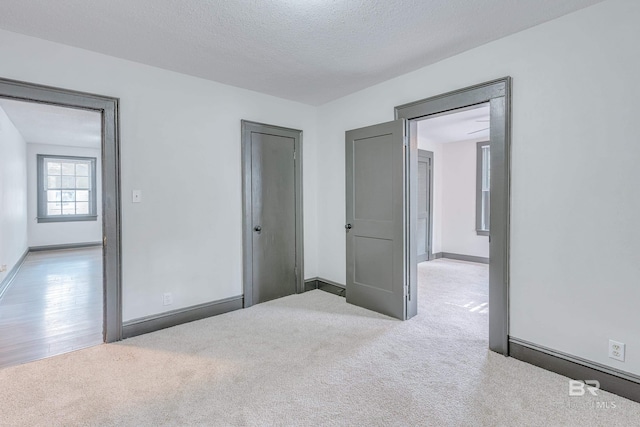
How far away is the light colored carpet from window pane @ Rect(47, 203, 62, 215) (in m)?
6.76

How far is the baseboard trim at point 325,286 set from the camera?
419 centimetres

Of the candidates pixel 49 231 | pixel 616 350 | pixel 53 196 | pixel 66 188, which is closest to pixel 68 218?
pixel 49 231

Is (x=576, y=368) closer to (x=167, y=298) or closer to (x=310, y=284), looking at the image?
(x=310, y=284)

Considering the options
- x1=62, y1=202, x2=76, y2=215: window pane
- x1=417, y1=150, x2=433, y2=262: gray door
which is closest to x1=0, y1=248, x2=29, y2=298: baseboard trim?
x1=62, y1=202, x2=76, y2=215: window pane

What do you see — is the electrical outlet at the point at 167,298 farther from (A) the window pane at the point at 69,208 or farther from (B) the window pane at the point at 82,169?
(B) the window pane at the point at 82,169

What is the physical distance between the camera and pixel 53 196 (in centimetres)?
770

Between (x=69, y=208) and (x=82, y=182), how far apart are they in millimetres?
707

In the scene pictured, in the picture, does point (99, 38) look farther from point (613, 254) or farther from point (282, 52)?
point (613, 254)

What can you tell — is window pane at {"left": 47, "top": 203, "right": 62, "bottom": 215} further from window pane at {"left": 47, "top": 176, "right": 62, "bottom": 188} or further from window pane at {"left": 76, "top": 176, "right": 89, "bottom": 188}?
window pane at {"left": 76, "top": 176, "right": 89, "bottom": 188}

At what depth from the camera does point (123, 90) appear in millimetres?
2922

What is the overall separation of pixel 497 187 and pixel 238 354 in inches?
99.2

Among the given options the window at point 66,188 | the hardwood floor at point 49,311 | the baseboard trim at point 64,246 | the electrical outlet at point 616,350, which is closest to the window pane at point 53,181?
the window at point 66,188

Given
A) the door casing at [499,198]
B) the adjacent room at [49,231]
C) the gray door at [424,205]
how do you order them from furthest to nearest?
the gray door at [424,205] < the adjacent room at [49,231] < the door casing at [499,198]

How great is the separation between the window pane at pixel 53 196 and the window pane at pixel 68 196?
0.37 feet
